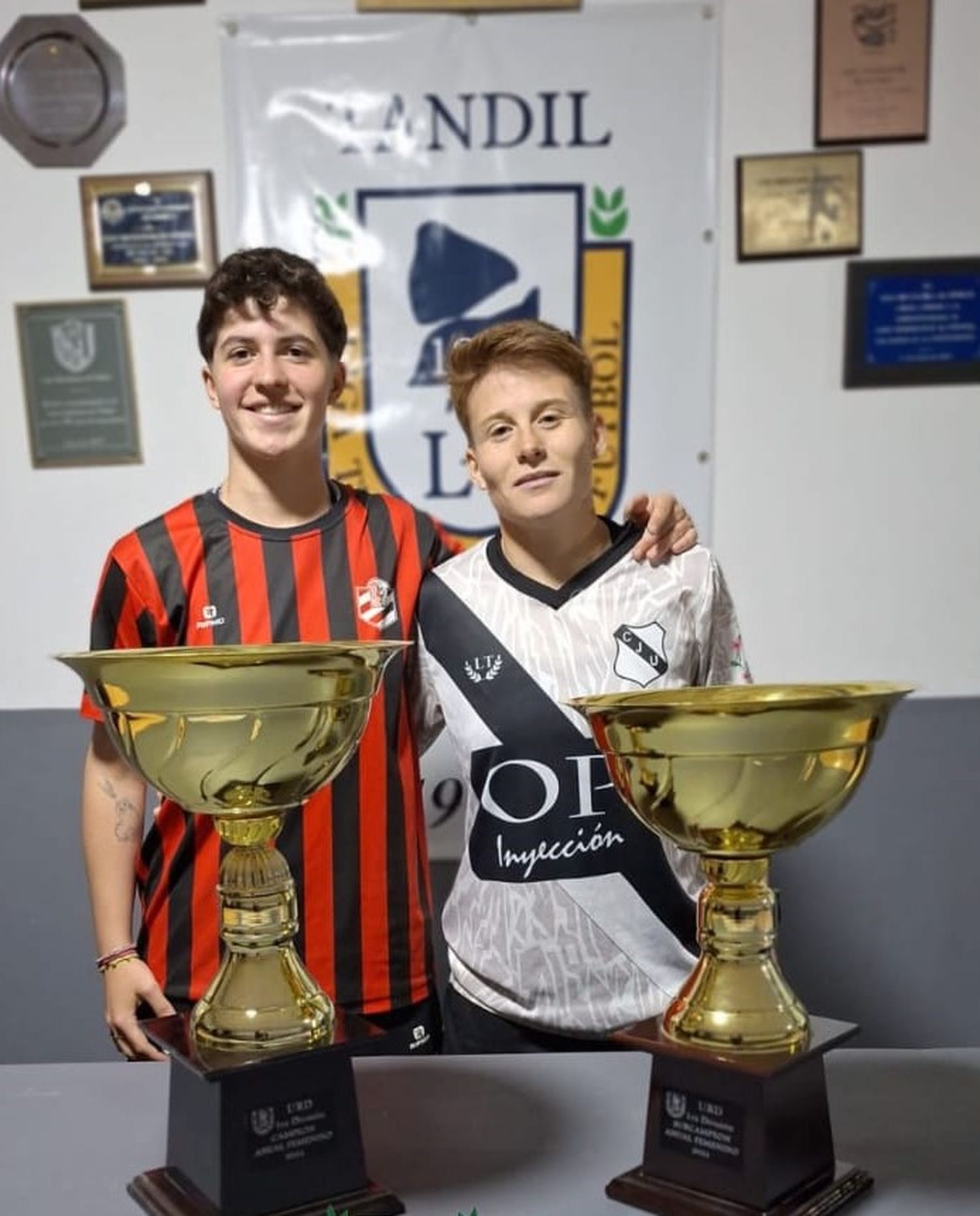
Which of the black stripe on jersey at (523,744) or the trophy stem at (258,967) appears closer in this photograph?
the trophy stem at (258,967)

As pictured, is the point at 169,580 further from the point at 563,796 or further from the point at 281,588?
the point at 563,796

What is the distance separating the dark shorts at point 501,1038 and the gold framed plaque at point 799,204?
129cm

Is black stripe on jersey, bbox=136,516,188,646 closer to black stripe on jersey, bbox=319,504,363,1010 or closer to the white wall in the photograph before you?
black stripe on jersey, bbox=319,504,363,1010

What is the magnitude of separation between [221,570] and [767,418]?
104 cm

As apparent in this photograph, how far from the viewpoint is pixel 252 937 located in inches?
30.9

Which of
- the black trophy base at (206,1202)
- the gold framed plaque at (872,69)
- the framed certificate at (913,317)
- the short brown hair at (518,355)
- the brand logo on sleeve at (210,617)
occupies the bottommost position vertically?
the black trophy base at (206,1202)

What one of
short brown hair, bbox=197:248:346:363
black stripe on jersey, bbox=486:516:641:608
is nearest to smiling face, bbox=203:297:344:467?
short brown hair, bbox=197:248:346:363

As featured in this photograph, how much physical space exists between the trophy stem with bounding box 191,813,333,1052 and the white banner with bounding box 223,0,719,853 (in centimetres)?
116

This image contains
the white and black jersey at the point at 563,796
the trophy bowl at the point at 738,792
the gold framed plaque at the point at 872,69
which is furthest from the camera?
the gold framed plaque at the point at 872,69

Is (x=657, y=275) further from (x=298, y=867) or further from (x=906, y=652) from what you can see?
(x=298, y=867)

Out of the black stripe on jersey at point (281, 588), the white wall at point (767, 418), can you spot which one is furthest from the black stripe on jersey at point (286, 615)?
the white wall at point (767, 418)

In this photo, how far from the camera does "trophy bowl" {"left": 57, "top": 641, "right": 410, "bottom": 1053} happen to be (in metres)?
0.73

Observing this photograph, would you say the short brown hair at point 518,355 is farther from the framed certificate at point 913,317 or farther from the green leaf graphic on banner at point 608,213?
the framed certificate at point 913,317

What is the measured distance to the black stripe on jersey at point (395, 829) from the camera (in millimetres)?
1262
